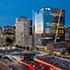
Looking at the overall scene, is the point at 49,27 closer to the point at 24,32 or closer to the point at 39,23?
the point at 39,23

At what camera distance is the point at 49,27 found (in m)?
35.9

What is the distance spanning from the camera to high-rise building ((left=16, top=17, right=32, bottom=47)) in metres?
39.6

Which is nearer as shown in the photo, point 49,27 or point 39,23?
point 49,27

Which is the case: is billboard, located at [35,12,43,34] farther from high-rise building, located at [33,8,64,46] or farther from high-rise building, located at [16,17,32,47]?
high-rise building, located at [16,17,32,47]

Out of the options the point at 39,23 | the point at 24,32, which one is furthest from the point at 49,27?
the point at 24,32

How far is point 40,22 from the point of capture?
119ft

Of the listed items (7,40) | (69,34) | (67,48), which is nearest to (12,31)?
(7,40)

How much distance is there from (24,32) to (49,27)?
22.1 feet

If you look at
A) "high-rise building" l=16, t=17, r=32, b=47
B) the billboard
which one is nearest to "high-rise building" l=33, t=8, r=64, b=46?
the billboard

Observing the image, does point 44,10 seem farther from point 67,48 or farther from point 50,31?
point 67,48

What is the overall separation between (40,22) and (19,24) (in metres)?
8.01

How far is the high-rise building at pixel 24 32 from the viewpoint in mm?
39575

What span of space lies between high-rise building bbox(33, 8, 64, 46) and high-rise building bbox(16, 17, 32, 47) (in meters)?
3.14

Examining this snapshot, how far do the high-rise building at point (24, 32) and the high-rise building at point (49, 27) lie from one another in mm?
3138
